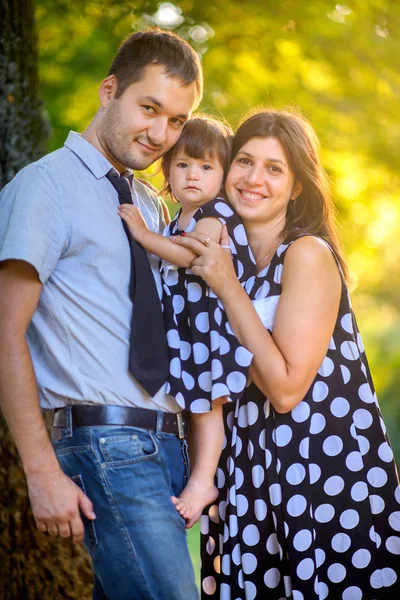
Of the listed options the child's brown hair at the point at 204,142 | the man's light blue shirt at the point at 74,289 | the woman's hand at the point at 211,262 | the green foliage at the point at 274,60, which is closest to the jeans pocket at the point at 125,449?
the man's light blue shirt at the point at 74,289

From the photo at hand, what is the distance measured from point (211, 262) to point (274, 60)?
113 inches

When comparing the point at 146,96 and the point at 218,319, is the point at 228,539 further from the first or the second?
the point at 146,96

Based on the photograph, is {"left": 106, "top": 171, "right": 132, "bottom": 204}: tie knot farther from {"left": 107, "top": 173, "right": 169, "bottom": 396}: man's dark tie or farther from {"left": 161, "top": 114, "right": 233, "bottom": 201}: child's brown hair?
{"left": 161, "top": 114, "right": 233, "bottom": 201}: child's brown hair

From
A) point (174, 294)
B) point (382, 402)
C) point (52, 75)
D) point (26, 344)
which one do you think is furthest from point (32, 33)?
point (382, 402)

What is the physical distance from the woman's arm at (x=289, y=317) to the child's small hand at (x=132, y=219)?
0.18m

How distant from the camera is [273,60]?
17.0 feet

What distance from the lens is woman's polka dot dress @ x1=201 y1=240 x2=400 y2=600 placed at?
2789 millimetres

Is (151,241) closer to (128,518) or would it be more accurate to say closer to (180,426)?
(180,426)

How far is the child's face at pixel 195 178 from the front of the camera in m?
3.05

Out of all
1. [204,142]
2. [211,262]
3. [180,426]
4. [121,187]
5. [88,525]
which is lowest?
[88,525]

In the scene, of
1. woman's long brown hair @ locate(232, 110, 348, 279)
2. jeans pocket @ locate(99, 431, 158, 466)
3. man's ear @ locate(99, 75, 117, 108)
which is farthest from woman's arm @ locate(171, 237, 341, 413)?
man's ear @ locate(99, 75, 117, 108)

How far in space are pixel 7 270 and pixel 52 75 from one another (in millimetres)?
3074

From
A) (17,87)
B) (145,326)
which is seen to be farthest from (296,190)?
(17,87)

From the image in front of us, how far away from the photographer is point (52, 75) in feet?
16.8
